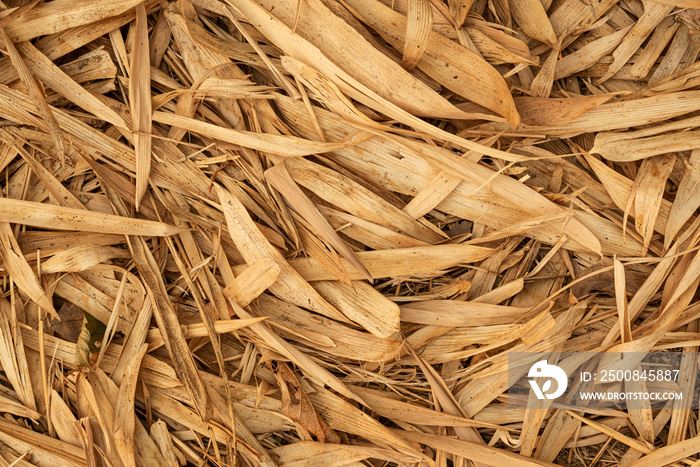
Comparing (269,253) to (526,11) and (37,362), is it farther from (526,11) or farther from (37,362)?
(526,11)

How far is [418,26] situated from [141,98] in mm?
498

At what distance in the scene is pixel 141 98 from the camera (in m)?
0.90

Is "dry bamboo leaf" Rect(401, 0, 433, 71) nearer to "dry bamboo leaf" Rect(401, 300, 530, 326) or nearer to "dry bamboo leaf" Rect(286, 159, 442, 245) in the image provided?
"dry bamboo leaf" Rect(286, 159, 442, 245)

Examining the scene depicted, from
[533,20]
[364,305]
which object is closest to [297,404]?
[364,305]

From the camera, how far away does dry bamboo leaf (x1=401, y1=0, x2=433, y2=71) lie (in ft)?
2.80

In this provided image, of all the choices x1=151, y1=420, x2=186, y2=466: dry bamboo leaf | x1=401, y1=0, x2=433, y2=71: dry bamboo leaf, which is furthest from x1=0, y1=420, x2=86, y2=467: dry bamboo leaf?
x1=401, y1=0, x2=433, y2=71: dry bamboo leaf

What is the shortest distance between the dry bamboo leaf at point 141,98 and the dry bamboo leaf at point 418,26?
46cm

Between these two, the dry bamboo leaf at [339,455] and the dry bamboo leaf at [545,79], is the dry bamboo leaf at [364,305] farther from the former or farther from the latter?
the dry bamboo leaf at [545,79]

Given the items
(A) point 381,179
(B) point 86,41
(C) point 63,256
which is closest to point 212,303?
(C) point 63,256

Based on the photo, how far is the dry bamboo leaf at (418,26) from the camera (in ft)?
2.80

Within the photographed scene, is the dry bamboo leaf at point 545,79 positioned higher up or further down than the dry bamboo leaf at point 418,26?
further down

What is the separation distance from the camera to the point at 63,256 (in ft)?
2.99

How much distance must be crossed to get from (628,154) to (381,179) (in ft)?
1.46

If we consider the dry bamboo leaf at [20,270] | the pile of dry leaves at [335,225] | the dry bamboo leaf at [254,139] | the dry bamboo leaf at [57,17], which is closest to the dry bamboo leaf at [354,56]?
the pile of dry leaves at [335,225]
